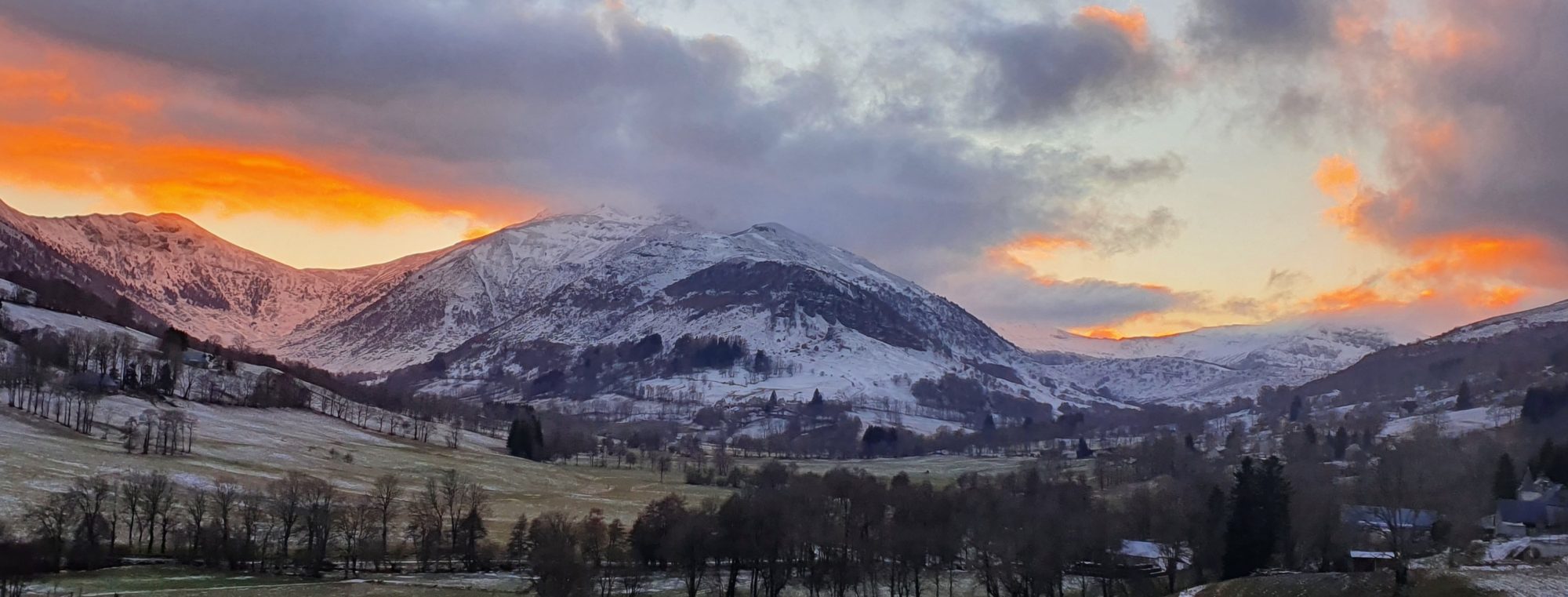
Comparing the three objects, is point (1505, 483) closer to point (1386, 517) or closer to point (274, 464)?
point (1386, 517)

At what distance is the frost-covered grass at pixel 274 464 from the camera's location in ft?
387

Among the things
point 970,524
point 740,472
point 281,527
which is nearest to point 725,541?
point 970,524

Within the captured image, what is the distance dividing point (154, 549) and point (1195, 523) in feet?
297

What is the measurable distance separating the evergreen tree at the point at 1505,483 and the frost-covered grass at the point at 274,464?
96747 mm

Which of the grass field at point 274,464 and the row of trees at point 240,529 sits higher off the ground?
the grass field at point 274,464

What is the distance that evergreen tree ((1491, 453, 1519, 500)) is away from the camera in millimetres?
124312

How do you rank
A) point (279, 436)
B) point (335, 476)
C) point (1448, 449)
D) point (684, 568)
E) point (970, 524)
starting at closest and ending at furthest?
point (684, 568) → point (970, 524) → point (335, 476) → point (279, 436) → point (1448, 449)

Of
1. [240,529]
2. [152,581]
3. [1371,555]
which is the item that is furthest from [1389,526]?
[152,581]

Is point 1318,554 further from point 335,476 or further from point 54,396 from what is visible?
point 54,396

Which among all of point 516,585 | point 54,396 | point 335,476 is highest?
point 54,396

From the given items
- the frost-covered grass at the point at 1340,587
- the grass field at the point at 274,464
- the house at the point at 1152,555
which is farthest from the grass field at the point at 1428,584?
Result: the grass field at the point at 274,464

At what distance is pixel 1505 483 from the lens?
125m

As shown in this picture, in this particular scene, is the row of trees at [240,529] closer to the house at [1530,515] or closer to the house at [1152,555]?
the house at [1152,555]

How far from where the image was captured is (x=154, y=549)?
313ft
